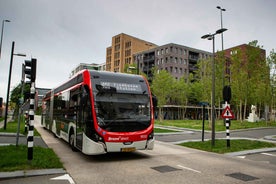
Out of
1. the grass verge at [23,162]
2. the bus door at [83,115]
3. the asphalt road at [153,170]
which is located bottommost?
the asphalt road at [153,170]

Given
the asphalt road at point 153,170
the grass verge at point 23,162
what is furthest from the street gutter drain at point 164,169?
the grass verge at point 23,162

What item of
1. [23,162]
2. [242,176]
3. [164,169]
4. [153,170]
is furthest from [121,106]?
[242,176]

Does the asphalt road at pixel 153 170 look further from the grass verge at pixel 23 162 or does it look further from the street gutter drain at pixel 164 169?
the grass verge at pixel 23 162

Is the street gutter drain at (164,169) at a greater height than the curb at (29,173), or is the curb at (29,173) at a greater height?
the curb at (29,173)

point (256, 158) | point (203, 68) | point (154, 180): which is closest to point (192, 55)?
point (203, 68)

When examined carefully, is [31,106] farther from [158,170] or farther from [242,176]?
[242,176]

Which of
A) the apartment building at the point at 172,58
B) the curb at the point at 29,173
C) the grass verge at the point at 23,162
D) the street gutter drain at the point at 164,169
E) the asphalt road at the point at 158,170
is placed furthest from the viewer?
the apartment building at the point at 172,58

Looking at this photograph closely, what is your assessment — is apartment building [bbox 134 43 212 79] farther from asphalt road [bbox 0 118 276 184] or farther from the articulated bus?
asphalt road [bbox 0 118 276 184]

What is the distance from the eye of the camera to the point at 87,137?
871 centimetres

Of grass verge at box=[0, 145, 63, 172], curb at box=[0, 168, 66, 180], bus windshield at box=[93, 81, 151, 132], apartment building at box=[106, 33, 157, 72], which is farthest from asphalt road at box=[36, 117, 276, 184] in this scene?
apartment building at box=[106, 33, 157, 72]

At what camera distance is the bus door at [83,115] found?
29.1ft

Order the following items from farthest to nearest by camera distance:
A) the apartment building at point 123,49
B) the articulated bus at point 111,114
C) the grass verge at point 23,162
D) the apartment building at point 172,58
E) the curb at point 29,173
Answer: the apartment building at point 123,49 < the apartment building at point 172,58 < the articulated bus at point 111,114 < the grass verge at point 23,162 < the curb at point 29,173

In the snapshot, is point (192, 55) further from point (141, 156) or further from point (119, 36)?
point (141, 156)

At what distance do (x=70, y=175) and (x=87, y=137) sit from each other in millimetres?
1893
